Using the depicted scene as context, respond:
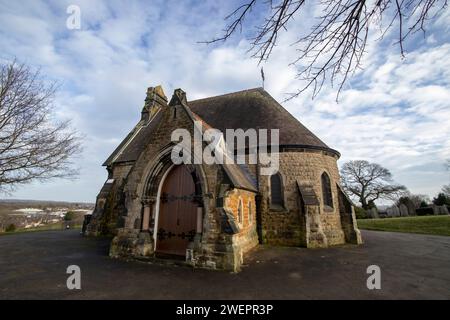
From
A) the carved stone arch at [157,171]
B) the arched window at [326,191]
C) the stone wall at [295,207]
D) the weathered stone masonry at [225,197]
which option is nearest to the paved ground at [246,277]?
the weathered stone masonry at [225,197]

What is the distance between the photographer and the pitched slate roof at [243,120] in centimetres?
1283

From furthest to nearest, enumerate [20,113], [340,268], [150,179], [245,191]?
[20,113] → [245,191] → [150,179] → [340,268]

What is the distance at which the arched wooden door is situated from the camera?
27.3 ft

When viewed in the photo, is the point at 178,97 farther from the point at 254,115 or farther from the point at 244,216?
the point at 254,115

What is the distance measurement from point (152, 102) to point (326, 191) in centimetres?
1606

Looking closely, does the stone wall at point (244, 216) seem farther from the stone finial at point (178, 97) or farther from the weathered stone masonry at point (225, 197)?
the stone finial at point (178, 97)

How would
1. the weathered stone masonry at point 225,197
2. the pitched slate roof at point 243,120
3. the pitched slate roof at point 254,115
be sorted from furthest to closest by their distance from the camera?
1. the pitched slate roof at point 243,120
2. the pitched slate roof at point 254,115
3. the weathered stone masonry at point 225,197

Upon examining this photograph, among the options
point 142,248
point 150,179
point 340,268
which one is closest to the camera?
point 340,268

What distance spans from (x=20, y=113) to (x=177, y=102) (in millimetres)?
12155

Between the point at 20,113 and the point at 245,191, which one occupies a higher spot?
the point at 20,113

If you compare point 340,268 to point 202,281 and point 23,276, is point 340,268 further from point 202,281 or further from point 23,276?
point 23,276

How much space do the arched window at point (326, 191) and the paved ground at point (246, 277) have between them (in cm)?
363

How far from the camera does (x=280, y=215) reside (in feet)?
37.5
